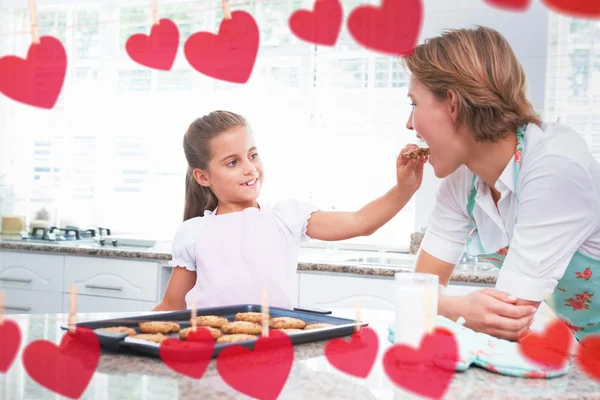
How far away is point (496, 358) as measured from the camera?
0.90m

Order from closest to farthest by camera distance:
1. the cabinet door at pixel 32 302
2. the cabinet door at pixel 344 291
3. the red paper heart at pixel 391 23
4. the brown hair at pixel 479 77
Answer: the red paper heart at pixel 391 23
the brown hair at pixel 479 77
the cabinet door at pixel 344 291
the cabinet door at pixel 32 302

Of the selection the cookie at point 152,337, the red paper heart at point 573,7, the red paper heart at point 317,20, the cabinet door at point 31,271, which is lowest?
the cabinet door at point 31,271

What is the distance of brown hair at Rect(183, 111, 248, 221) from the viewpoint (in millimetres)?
1694

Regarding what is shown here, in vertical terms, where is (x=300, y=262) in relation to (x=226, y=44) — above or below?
below

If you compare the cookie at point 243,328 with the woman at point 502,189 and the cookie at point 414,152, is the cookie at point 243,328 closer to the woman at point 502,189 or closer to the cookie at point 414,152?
the woman at point 502,189

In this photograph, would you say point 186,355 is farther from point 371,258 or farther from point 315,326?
point 371,258

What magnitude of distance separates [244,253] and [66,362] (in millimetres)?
708

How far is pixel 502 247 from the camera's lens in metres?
1.38

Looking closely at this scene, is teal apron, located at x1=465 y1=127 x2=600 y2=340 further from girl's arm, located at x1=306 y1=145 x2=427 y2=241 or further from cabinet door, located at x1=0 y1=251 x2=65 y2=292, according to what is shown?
cabinet door, located at x1=0 y1=251 x2=65 y2=292

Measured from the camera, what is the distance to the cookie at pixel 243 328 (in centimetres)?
100

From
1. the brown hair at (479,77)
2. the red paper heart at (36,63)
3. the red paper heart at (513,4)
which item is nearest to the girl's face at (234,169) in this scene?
the brown hair at (479,77)

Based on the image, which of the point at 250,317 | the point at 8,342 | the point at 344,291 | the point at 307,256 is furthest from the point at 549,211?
the point at 307,256

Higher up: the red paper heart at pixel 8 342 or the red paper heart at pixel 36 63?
the red paper heart at pixel 36 63

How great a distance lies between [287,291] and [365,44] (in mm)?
893
